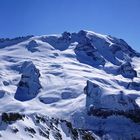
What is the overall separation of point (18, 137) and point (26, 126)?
13.3m

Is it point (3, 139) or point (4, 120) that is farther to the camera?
point (4, 120)

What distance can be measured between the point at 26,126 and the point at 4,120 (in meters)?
11.6

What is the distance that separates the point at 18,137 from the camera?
186750 millimetres

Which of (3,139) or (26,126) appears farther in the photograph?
(26,126)

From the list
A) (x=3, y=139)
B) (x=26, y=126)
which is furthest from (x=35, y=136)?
(x=3, y=139)

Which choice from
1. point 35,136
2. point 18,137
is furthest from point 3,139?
point 35,136

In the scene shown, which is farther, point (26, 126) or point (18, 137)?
point (26, 126)

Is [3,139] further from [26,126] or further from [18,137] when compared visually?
[26,126]

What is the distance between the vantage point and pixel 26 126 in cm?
19962

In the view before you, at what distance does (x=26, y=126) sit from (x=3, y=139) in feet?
75.5

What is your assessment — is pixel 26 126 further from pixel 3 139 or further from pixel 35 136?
pixel 3 139

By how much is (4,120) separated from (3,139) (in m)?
15.3

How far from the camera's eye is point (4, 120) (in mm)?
191875

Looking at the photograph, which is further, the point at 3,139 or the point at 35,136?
the point at 35,136
